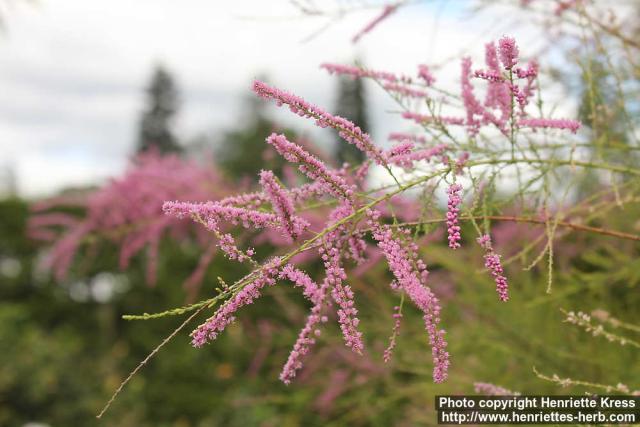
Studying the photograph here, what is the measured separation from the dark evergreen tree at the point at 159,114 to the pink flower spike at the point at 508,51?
1772 inches

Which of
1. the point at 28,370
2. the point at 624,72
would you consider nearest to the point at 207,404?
the point at 28,370

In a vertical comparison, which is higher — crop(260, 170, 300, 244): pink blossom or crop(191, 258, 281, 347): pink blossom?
crop(260, 170, 300, 244): pink blossom

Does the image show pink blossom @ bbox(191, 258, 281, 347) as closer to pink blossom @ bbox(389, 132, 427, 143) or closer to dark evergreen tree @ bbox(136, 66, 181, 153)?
pink blossom @ bbox(389, 132, 427, 143)

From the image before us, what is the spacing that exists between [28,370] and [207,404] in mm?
2451

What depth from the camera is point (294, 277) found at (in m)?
1.34

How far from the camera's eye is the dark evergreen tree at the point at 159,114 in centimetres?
4556

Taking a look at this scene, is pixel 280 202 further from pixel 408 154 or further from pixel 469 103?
pixel 469 103

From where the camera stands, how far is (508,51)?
1353 mm

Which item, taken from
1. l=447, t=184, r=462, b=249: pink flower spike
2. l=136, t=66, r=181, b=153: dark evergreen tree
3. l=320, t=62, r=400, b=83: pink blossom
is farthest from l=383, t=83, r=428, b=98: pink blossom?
l=136, t=66, r=181, b=153: dark evergreen tree

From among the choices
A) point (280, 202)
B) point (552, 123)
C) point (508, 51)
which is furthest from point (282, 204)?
point (552, 123)

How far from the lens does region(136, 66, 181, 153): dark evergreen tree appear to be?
45562 millimetres

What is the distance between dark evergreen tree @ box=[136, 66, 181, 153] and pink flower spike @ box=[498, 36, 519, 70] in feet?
148

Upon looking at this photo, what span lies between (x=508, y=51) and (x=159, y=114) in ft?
153

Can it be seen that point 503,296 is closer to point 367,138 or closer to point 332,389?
point 367,138
